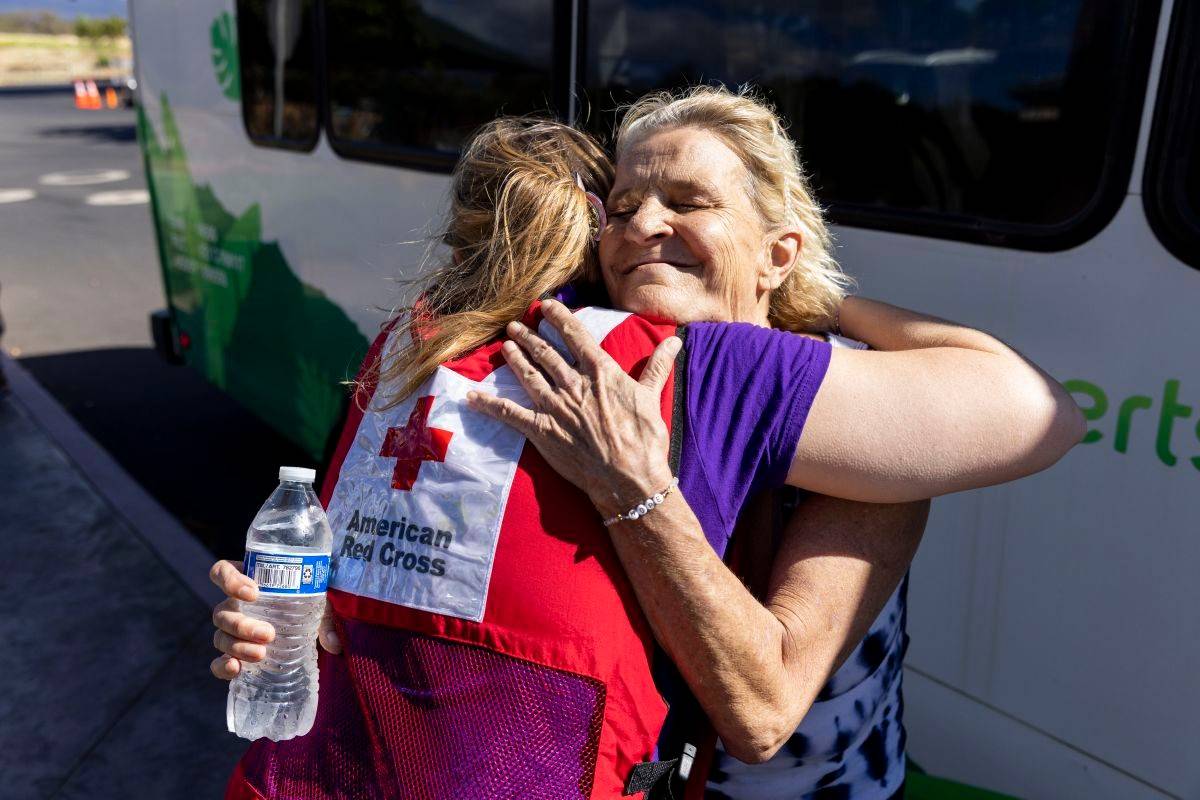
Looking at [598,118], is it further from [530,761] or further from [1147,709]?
[530,761]

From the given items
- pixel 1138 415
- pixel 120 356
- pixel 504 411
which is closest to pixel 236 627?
pixel 504 411

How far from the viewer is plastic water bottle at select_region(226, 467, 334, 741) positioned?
58.7 inches

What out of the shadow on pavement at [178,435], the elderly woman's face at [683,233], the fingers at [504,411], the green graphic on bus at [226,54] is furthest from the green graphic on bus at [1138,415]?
the green graphic on bus at [226,54]

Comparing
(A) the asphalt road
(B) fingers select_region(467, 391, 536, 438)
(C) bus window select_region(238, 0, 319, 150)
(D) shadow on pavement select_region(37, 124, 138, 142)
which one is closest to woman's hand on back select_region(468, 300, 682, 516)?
(B) fingers select_region(467, 391, 536, 438)

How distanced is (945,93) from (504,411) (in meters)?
1.52

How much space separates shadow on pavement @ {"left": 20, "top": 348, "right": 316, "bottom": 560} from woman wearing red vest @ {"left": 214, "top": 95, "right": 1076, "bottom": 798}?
3705mm

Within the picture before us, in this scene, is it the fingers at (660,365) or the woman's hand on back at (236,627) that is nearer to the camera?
the fingers at (660,365)

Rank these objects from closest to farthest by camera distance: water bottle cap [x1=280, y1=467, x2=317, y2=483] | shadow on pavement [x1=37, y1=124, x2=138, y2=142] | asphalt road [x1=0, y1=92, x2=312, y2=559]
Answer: water bottle cap [x1=280, y1=467, x2=317, y2=483] → asphalt road [x1=0, y1=92, x2=312, y2=559] → shadow on pavement [x1=37, y1=124, x2=138, y2=142]

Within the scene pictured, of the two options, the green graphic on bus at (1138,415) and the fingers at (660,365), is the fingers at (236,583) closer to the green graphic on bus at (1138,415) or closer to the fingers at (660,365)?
the fingers at (660,365)

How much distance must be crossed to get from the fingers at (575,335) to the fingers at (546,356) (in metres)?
0.02

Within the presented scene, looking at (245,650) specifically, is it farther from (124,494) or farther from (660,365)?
(124,494)

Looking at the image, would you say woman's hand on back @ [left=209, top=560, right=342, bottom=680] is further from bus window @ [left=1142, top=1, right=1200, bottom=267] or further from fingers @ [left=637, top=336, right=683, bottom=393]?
bus window @ [left=1142, top=1, right=1200, bottom=267]

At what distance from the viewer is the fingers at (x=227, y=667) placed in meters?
1.64

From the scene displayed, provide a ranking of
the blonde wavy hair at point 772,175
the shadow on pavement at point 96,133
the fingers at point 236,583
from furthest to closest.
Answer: the shadow on pavement at point 96,133
the blonde wavy hair at point 772,175
the fingers at point 236,583
